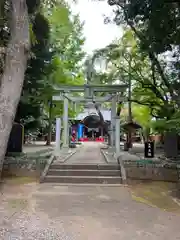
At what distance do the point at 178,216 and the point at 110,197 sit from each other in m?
1.91

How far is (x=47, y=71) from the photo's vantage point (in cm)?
1575

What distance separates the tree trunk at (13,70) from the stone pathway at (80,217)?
1244 mm

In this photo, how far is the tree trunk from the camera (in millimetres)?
4164

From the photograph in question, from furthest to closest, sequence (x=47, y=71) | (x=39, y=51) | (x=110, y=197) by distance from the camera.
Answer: (x=47, y=71)
(x=39, y=51)
(x=110, y=197)

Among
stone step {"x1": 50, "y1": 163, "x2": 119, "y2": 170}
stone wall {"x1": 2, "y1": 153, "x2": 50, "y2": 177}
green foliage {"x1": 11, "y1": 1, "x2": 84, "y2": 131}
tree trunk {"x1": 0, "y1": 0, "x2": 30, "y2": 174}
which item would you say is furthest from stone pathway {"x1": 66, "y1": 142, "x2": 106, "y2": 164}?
tree trunk {"x1": 0, "y1": 0, "x2": 30, "y2": 174}

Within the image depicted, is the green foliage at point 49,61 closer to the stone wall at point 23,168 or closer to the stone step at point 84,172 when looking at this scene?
the stone wall at point 23,168

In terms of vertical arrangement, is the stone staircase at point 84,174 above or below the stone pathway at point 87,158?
below

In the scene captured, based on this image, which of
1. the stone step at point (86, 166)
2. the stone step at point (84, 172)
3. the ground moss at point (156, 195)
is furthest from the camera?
the stone step at point (86, 166)

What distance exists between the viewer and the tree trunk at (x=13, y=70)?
4164 millimetres

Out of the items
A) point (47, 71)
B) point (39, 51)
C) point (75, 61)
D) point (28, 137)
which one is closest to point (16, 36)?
point (39, 51)

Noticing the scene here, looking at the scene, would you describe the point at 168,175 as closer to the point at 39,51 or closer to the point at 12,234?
the point at 12,234

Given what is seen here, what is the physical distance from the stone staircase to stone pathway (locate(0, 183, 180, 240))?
1074mm

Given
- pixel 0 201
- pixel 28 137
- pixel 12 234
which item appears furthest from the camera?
pixel 28 137

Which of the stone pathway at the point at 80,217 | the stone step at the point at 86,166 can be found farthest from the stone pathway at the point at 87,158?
the stone pathway at the point at 80,217
